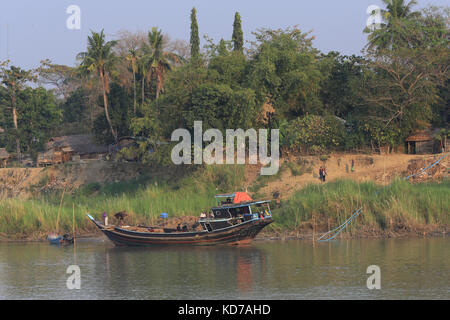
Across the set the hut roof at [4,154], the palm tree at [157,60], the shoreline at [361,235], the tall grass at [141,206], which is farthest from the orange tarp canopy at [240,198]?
the hut roof at [4,154]

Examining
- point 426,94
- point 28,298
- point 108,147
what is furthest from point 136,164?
point 28,298

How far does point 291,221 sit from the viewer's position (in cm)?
3042

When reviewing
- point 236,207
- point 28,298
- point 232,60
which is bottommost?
point 28,298

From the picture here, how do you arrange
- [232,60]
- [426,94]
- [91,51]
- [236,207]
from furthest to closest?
1. [91,51]
2. [232,60]
3. [426,94]
4. [236,207]

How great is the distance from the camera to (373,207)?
29.4m

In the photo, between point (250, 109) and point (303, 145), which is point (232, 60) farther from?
point (303, 145)

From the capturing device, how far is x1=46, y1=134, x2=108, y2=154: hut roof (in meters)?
59.8

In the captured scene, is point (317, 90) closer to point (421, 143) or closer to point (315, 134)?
point (315, 134)

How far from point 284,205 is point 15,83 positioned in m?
34.4

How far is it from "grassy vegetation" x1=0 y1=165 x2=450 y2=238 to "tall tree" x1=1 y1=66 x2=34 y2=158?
68.3 feet

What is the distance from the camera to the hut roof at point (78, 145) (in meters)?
59.8

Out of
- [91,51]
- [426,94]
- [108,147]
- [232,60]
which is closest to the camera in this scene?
[426,94]

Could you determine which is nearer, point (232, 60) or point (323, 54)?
point (232, 60)
